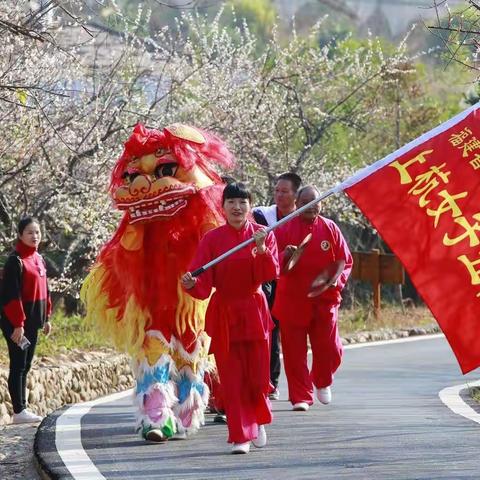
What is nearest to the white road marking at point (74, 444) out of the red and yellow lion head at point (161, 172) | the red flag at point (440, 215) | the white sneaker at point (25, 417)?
the white sneaker at point (25, 417)

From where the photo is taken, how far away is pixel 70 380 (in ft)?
46.4

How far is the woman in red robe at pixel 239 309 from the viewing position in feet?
34.0

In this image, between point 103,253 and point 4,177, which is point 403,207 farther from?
point 4,177

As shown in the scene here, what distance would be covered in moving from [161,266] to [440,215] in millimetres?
2945

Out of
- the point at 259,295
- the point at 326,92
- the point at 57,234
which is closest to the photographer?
the point at 259,295

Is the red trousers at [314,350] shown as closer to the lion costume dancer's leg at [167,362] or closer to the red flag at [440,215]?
the lion costume dancer's leg at [167,362]

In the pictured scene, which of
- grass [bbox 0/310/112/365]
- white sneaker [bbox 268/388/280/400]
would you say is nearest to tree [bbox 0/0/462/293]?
grass [bbox 0/310/112/365]

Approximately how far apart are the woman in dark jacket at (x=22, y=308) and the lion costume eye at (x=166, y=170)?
5.30 feet

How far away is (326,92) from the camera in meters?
25.4

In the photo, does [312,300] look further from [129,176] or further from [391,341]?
[391,341]

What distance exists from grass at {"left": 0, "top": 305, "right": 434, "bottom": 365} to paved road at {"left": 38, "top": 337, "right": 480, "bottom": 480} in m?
1.45

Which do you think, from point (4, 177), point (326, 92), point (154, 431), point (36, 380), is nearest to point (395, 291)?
point (326, 92)

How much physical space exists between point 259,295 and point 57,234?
8.50 meters

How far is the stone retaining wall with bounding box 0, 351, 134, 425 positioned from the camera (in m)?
13.4
